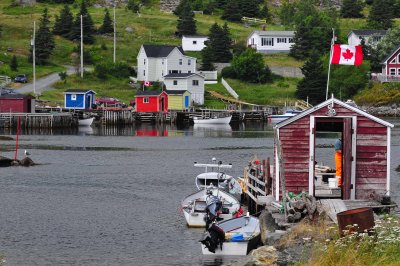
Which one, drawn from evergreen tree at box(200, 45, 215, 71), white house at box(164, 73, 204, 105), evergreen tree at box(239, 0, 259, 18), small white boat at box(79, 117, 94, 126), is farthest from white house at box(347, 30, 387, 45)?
small white boat at box(79, 117, 94, 126)

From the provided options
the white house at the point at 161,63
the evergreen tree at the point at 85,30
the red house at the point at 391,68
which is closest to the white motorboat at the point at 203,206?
the white house at the point at 161,63

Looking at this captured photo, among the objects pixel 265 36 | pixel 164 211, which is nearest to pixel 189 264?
pixel 164 211

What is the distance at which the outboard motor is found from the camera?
3328 centimetres

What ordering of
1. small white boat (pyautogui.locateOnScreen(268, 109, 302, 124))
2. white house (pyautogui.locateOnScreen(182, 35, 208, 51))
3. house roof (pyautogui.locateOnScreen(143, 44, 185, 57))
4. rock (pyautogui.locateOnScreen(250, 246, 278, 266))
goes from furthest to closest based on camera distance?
white house (pyautogui.locateOnScreen(182, 35, 208, 51)), house roof (pyautogui.locateOnScreen(143, 44, 185, 57)), small white boat (pyautogui.locateOnScreen(268, 109, 302, 124)), rock (pyautogui.locateOnScreen(250, 246, 278, 266))

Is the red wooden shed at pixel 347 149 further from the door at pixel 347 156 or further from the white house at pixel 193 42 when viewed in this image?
the white house at pixel 193 42

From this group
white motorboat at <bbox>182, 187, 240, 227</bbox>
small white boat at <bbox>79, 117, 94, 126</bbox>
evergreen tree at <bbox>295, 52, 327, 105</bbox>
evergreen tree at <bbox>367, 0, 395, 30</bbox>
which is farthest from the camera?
evergreen tree at <bbox>367, 0, 395, 30</bbox>

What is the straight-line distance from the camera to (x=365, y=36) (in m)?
151

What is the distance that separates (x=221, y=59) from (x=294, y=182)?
108 meters

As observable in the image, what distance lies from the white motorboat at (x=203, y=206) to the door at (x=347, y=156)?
6260 mm

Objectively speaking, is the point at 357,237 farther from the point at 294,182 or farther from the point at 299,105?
the point at 299,105

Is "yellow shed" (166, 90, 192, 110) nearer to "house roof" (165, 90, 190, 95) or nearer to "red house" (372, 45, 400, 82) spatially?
"house roof" (165, 90, 190, 95)

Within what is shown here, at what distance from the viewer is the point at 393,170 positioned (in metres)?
62.4

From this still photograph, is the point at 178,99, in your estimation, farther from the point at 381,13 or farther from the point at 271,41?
the point at 381,13

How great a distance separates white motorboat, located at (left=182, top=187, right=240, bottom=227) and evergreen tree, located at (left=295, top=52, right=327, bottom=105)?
83.8 metres
